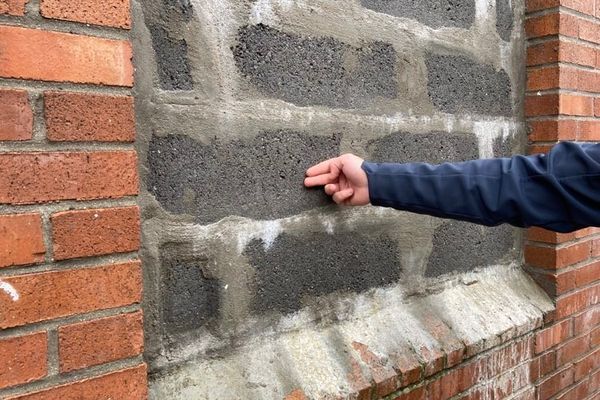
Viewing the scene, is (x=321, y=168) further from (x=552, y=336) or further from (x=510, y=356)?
(x=552, y=336)

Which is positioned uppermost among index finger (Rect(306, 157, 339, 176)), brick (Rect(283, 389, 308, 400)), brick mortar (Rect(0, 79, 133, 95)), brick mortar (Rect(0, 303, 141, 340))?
brick mortar (Rect(0, 79, 133, 95))

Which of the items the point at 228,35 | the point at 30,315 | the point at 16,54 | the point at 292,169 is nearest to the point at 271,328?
the point at 292,169

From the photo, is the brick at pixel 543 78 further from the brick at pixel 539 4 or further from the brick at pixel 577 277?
the brick at pixel 577 277

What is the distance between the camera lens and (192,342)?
1.46 meters

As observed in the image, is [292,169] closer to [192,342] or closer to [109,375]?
[192,342]

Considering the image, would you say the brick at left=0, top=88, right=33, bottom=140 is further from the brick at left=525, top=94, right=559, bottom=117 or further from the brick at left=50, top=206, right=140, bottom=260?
the brick at left=525, top=94, right=559, bottom=117

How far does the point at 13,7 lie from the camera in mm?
984

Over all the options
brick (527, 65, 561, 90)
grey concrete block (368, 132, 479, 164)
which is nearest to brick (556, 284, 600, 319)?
grey concrete block (368, 132, 479, 164)

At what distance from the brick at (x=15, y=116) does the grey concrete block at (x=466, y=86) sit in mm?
1468

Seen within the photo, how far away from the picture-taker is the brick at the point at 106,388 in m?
1.05

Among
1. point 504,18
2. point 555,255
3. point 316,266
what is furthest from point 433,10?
point 555,255

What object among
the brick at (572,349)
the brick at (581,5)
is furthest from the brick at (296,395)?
the brick at (581,5)

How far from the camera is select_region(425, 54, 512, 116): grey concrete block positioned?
2.05 metres

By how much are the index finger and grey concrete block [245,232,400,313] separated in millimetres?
210
